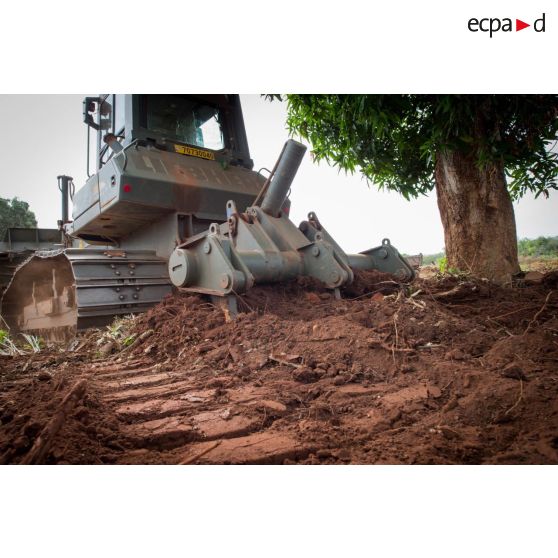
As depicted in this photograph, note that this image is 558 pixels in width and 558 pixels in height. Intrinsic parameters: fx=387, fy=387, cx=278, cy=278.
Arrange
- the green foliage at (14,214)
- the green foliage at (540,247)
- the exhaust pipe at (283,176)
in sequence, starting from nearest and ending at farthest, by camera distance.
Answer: the exhaust pipe at (283,176), the green foliage at (14,214), the green foliage at (540,247)

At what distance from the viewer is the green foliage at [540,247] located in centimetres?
678

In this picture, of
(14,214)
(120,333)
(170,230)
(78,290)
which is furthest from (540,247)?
(14,214)

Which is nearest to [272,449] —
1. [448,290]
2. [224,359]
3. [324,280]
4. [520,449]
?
[520,449]

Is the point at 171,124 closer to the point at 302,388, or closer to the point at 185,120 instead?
the point at 185,120

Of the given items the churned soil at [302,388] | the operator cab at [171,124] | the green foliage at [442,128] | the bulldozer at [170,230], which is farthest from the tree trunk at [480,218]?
the operator cab at [171,124]

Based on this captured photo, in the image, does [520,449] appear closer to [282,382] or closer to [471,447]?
[471,447]

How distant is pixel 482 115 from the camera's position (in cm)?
387

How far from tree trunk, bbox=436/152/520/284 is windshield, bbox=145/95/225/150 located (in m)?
2.86

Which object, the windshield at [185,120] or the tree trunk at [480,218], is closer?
the tree trunk at [480,218]

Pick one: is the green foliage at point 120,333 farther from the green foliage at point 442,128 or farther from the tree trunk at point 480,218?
the tree trunk at point 480,218

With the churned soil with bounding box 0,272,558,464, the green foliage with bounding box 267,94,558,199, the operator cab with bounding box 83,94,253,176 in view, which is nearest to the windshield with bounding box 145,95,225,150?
the operator cab with bounding box 83,94,253,176

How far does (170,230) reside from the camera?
421cm

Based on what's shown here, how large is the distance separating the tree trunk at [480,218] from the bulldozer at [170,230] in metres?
1.03

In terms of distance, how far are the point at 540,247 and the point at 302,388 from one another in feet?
25.4
